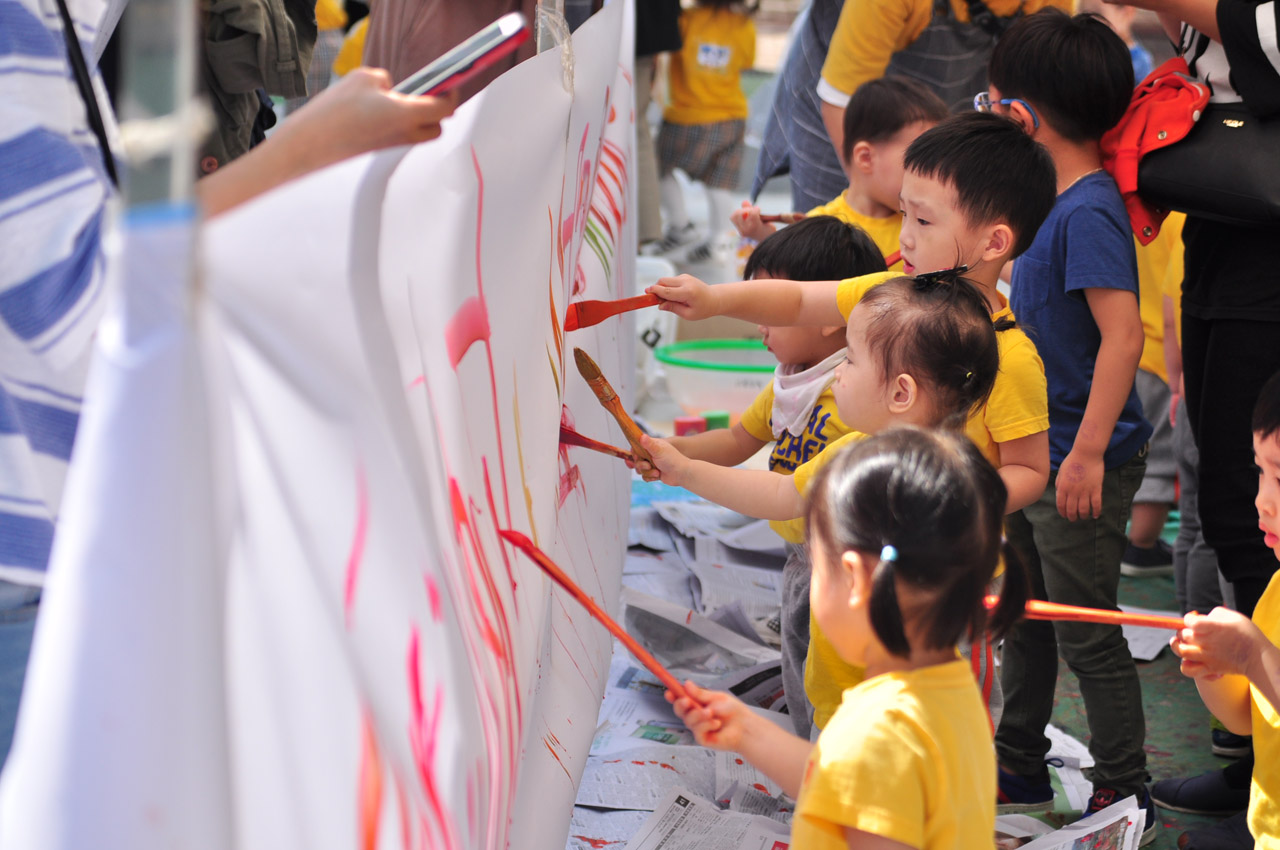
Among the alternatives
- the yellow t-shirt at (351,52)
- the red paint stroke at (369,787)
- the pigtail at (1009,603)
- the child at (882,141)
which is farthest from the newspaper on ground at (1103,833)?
the yellow t-shirt at (351,52)

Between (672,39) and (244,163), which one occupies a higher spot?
(672,39)

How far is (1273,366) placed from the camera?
1.68 meters

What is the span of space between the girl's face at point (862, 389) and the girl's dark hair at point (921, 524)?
0.36 meters

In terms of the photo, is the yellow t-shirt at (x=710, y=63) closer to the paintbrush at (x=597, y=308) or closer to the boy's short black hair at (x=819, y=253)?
the boy's short black hair at (x=819, y=253)

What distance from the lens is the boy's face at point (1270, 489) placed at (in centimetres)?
116

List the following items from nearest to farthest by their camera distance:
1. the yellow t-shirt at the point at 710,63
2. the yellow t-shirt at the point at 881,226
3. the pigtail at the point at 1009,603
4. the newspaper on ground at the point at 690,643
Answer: the pigtail at the point at 1009,603 → the newspaper on ground at the point at 690,643 → the yellow t-shirt at the point at 881,226 → the yellow t-shirt at the point at 710,63

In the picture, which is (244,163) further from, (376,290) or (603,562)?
(603,562)

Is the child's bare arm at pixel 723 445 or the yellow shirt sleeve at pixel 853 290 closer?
the yellow shirt sleeve at pixel 853 290

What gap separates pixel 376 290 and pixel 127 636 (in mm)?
227

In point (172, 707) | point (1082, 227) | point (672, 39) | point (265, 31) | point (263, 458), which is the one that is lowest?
point (172, 707)

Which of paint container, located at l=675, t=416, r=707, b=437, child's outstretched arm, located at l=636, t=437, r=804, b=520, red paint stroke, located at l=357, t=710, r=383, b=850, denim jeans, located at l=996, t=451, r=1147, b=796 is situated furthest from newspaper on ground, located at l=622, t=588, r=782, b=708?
red paint stroke, located at l=357, t=710, r=383, b=850

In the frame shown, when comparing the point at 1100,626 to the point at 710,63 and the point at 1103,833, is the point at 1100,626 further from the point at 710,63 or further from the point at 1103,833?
the point at 710,63

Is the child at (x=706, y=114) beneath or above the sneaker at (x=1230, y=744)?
above

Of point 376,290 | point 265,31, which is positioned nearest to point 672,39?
point 265,31
